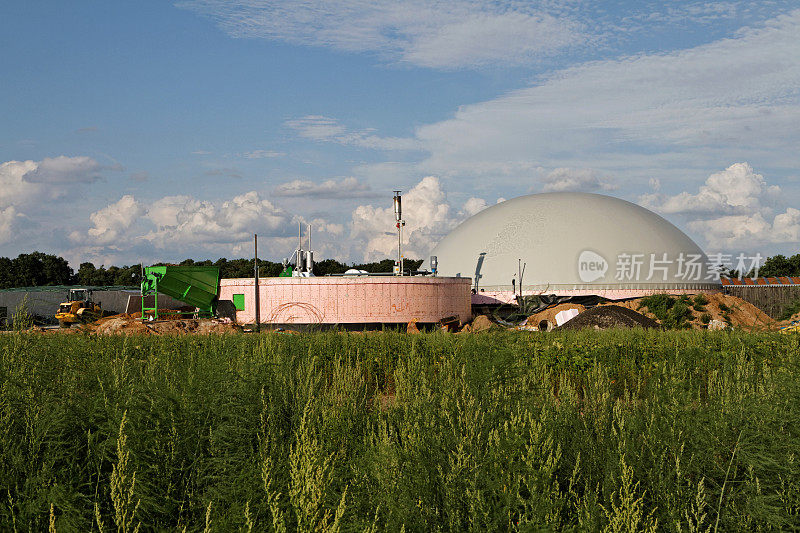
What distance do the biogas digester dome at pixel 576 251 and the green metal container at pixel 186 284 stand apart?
76.6 ft

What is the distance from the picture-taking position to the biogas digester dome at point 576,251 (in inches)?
1965

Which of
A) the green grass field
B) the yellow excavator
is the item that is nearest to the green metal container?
the yellow excavator

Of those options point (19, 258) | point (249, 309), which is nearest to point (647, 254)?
point (249, 309)

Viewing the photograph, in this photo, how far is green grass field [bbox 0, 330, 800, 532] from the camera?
5.07 metres

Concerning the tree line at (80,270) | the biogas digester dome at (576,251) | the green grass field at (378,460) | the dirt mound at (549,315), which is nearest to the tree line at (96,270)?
the tree line at (80,270)

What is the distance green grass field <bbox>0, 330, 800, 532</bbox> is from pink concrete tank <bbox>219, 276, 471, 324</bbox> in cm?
2335

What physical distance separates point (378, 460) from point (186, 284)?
1153 inches

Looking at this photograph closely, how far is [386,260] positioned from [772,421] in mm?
86925

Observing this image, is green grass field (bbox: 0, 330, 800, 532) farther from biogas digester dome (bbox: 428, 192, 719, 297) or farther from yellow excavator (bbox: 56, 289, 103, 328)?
biogas digester dome (bbox: 428, 192, 719, 297)

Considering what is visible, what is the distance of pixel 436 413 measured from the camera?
731 cm

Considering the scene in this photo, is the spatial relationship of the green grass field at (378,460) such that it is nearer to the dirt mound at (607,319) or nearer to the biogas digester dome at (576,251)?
the dirt mound at (607,319)

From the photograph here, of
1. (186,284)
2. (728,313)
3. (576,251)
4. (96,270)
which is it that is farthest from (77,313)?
(96,270)

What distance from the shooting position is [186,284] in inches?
1300

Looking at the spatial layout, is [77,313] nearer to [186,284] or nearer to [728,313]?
[186,284]
